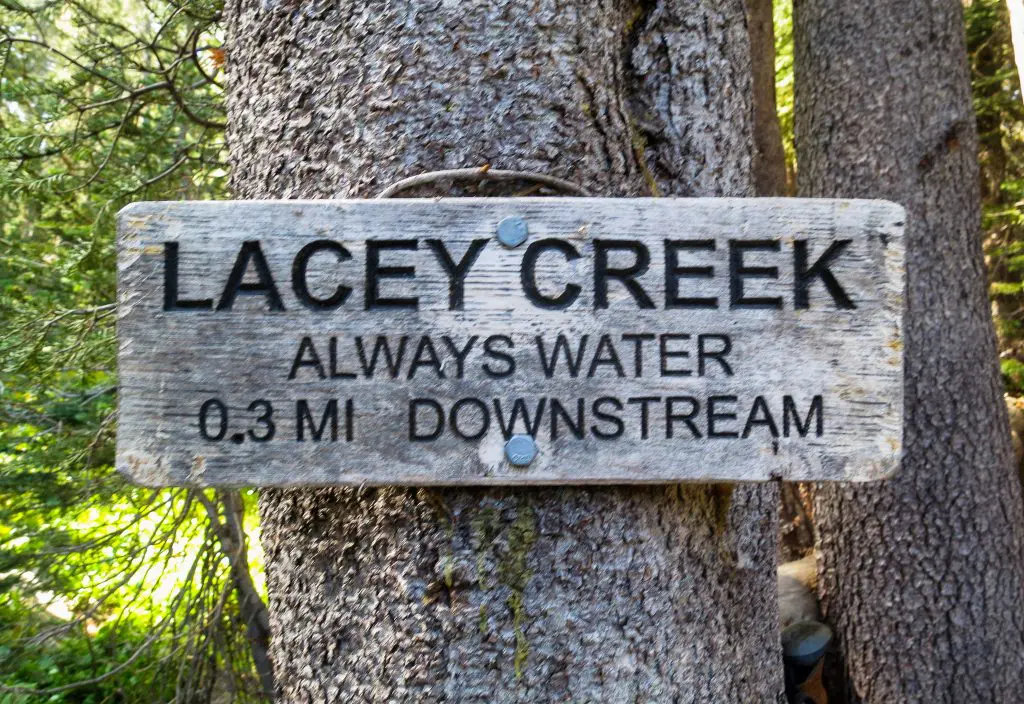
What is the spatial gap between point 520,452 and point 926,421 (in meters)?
3.14

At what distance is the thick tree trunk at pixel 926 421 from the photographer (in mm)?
3590

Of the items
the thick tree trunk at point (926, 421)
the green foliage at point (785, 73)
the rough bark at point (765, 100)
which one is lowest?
the thick tree trunk at point (926, 421)

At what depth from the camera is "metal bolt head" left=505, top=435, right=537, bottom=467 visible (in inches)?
46.5

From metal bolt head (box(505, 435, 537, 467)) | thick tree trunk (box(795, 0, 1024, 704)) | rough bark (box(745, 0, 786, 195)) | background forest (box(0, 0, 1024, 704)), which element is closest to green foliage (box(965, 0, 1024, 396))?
background forest (box(0, 0, 1024, 704))

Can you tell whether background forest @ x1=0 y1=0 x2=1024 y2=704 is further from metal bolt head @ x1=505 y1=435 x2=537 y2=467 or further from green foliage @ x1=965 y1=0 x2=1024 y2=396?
metal bolt head @ x1=505 y1=435 x2=537 y2=467

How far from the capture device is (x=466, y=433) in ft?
3.91

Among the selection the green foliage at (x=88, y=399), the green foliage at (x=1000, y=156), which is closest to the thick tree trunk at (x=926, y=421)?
the green foliage at (x=1000, y=156)

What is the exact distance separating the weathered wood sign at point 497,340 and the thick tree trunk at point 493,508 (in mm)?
104

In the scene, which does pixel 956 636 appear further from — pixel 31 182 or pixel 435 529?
pixel 31 182

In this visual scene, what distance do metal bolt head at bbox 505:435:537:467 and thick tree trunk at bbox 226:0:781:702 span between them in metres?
0.06

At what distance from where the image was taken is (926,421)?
12.1 feet

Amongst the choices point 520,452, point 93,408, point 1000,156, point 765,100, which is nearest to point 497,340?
point 520,452

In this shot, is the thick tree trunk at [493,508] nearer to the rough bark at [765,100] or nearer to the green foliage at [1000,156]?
the rough bark at [765,100]

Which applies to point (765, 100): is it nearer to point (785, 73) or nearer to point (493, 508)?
point (785, 73)
